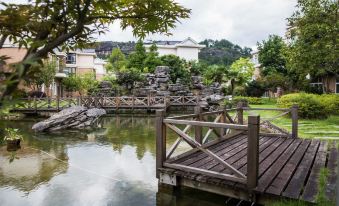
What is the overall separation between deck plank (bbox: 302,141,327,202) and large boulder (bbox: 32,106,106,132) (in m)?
13.2

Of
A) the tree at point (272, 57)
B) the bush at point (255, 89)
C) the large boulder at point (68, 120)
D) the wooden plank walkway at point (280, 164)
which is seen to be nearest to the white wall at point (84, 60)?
the tree at point (272, 57)

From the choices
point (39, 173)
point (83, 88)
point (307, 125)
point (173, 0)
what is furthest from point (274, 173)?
point (83, 88)

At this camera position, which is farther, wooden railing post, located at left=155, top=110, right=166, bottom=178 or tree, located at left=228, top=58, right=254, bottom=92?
tree, located at left=228, top=58, right=254, bottom=92

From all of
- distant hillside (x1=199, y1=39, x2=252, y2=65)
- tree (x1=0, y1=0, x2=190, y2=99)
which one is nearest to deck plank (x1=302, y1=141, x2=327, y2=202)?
tree (x1=0, y1=0, x2=190, y2=99)

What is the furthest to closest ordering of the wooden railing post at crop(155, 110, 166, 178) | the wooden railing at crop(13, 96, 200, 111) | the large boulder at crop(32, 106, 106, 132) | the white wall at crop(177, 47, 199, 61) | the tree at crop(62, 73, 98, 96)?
the white wall at crop(177, 47, 199, 61)
the tree at crop(62, 73, 98, 96)
the wooden railing at crop(13, 96, 200, 111)
the large boulder at crop(32, 106, 106, 132)
the wooden railing post at crop(155, 110, 166, 178)

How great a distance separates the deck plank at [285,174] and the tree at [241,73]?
27.6m

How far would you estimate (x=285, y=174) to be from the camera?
17.6 feet

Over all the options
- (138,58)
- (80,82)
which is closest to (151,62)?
(138,58)

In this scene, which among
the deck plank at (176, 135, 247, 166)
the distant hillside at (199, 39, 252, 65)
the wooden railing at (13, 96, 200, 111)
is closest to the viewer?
the deck plank at (176, 135, 247, 166)

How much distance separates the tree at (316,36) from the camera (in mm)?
12641

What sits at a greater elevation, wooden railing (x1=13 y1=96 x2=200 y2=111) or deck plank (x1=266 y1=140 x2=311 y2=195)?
wooden railing (x1=13 y1=96 x2=200 y2=111)

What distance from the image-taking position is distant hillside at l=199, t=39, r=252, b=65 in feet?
252

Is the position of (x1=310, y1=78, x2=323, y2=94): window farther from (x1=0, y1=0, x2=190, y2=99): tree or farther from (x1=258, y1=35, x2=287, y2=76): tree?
(x1=0, y1=0, x2=190, y2=99): tree

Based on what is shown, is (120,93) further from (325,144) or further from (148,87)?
(325,144)
